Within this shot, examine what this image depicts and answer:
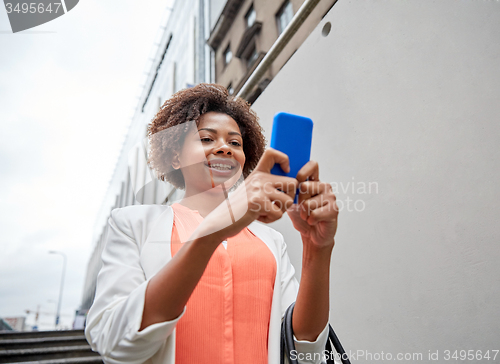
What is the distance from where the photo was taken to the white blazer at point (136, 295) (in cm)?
71

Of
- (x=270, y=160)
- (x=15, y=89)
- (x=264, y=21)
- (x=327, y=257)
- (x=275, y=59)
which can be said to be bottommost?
(x=327, y=257)

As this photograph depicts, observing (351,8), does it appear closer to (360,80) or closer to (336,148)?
(360,80)

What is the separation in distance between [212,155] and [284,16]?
9.38ft

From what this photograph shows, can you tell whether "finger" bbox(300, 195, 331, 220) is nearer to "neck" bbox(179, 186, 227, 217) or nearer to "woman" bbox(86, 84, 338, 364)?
"woman" bbox(86, 84, 338, 364)

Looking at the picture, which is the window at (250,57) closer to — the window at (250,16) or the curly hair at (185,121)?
the window at (250,16)

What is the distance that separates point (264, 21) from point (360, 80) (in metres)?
2.32

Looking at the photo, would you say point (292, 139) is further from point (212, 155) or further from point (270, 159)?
point (212, 155)

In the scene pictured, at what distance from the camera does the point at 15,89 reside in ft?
5.78

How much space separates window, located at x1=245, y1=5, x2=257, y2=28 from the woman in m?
3.54

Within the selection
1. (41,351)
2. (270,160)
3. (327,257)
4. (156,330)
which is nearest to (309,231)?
(327,257)

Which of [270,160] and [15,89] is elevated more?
[15,89]

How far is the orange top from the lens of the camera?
855 millimetres

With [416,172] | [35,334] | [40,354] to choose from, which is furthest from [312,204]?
[35,334]

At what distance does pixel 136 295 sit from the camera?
0.71 m
